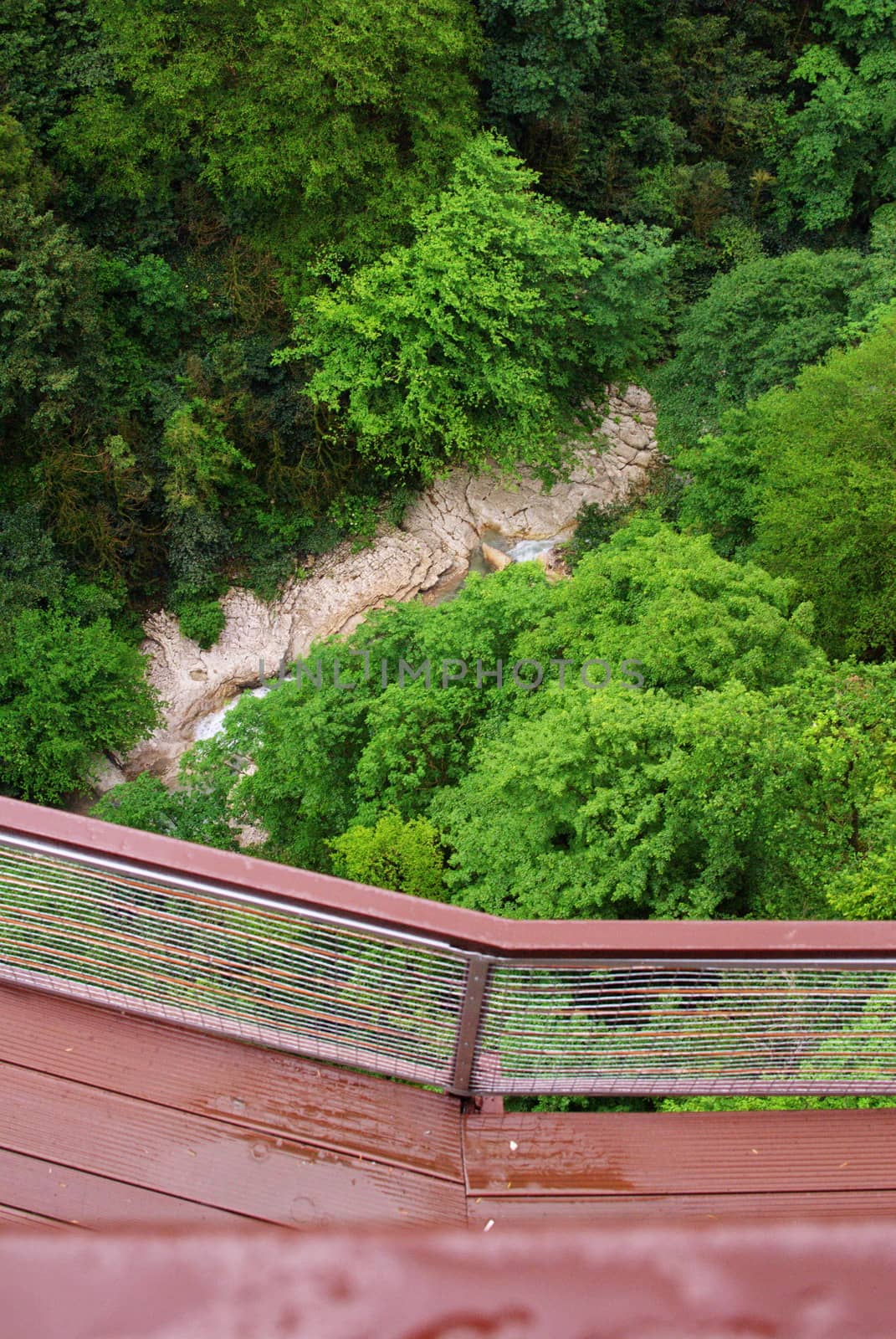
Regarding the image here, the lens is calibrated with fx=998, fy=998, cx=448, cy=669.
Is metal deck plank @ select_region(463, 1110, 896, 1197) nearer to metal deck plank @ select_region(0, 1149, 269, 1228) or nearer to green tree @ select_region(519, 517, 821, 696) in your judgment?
metal deck plank @ select_region(0, 1149, 269, 1228)

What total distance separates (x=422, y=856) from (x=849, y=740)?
4.78 m

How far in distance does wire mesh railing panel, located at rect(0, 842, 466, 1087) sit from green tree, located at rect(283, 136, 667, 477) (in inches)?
510

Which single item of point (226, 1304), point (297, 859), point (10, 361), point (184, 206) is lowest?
point (297, 859)

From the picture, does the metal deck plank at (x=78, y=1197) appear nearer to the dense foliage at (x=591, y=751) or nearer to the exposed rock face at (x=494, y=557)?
the dense foliage at (x=591, y=751)

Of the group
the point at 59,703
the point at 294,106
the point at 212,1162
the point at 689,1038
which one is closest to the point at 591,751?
the point at 689,1038

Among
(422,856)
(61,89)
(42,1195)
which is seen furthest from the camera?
(61,89)

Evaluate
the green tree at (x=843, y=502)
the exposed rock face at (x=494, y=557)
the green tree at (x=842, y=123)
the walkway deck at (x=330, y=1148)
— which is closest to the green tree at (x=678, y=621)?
the green tree at (x=843, y=502)

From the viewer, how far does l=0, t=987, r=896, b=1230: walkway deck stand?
2615 mm

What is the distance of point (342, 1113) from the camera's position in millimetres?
2928

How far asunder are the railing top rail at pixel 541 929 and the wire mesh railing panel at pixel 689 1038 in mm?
437

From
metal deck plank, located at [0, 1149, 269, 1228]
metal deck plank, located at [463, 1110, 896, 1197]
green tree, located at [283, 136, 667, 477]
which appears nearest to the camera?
metal deck plank, located at [0, 1149, 269, 1228]

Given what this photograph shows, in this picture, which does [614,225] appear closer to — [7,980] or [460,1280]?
[7,980]

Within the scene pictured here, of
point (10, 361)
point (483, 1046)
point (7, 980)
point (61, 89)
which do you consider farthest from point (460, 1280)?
point (61, 89)

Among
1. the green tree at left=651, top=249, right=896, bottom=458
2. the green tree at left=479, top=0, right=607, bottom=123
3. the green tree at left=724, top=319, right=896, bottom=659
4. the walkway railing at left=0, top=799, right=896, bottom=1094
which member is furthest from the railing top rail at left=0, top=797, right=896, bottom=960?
the green tree at left=479, top=0, right=607, bottom=123
